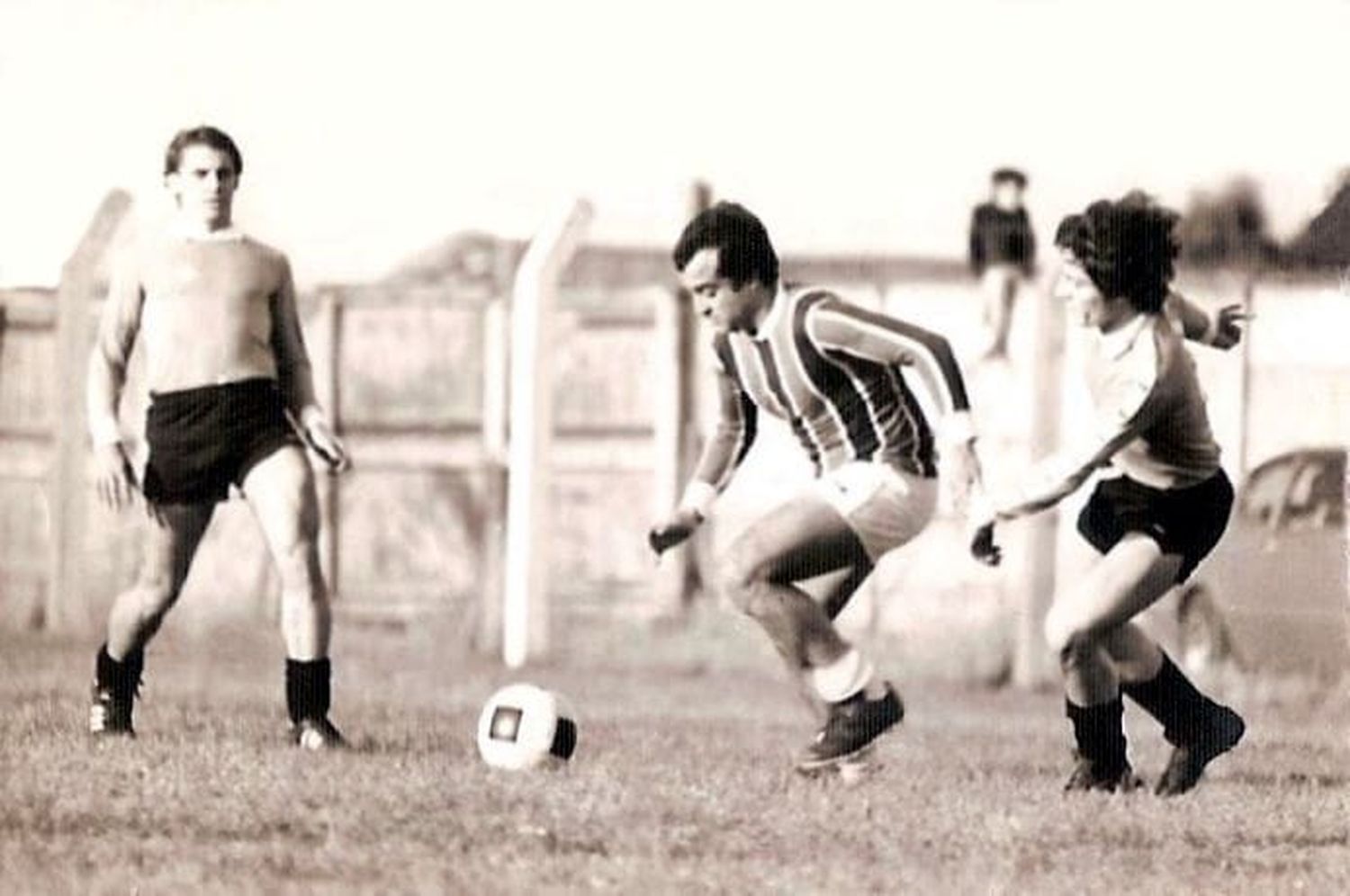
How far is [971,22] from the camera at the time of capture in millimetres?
4035

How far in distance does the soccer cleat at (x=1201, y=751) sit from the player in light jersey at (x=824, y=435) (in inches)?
18.8

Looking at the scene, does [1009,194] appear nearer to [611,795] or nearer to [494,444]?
[494,444]

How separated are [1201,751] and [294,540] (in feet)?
5.08

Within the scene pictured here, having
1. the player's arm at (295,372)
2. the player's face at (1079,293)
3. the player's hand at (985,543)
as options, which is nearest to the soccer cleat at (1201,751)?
the player's hand at (985,543)

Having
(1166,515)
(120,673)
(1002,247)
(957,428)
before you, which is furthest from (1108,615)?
(120,673)

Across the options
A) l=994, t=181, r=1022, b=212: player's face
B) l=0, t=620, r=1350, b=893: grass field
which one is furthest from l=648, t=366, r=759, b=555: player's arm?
l=994, t=181, r=1022, b=212: player's face

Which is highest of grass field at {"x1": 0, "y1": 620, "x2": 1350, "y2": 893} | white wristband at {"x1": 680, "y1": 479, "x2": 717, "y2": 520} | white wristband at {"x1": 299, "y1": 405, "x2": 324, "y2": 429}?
white wristband at {"x1": 299, "y1": 405, "x2": 324, "y2": 429}

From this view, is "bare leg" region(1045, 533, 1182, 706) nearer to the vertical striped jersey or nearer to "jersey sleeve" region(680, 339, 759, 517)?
the vertical striped jersey

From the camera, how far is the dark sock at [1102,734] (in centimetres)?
397

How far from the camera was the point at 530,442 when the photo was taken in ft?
13.8

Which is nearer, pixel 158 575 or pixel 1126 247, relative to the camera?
pixel 1126 247

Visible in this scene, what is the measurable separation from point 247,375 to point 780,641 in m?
0.98

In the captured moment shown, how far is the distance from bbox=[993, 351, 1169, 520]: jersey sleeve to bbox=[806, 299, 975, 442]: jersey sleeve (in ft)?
0.51

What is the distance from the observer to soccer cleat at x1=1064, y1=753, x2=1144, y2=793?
156 inches
